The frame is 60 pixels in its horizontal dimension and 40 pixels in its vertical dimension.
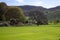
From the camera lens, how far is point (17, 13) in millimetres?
51438

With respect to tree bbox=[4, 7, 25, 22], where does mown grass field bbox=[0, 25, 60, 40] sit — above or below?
above

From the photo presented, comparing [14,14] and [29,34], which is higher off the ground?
[29,34]

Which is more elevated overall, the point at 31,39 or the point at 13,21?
the point at 31,39

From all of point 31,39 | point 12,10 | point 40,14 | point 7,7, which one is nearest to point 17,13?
point 12,10

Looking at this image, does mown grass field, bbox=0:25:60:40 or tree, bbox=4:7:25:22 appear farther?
tree, bbox=4:7:25:22

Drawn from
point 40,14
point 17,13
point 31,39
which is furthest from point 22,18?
point 31,39

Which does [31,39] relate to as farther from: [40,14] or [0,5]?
[40,14]

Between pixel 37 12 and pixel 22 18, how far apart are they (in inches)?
546

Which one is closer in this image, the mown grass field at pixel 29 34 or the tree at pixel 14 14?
the mown grass field at pixel 29 34

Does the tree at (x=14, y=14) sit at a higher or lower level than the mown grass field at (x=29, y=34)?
lower

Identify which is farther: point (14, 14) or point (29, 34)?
point (14, 14)

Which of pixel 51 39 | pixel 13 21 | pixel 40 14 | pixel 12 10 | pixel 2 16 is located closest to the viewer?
pixel 51 39

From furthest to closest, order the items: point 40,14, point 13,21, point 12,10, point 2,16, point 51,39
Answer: point 40,14, point 12,10, point 2,16, point 13,21, point 51,39

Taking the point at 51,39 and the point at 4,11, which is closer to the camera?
the point at 51,39
